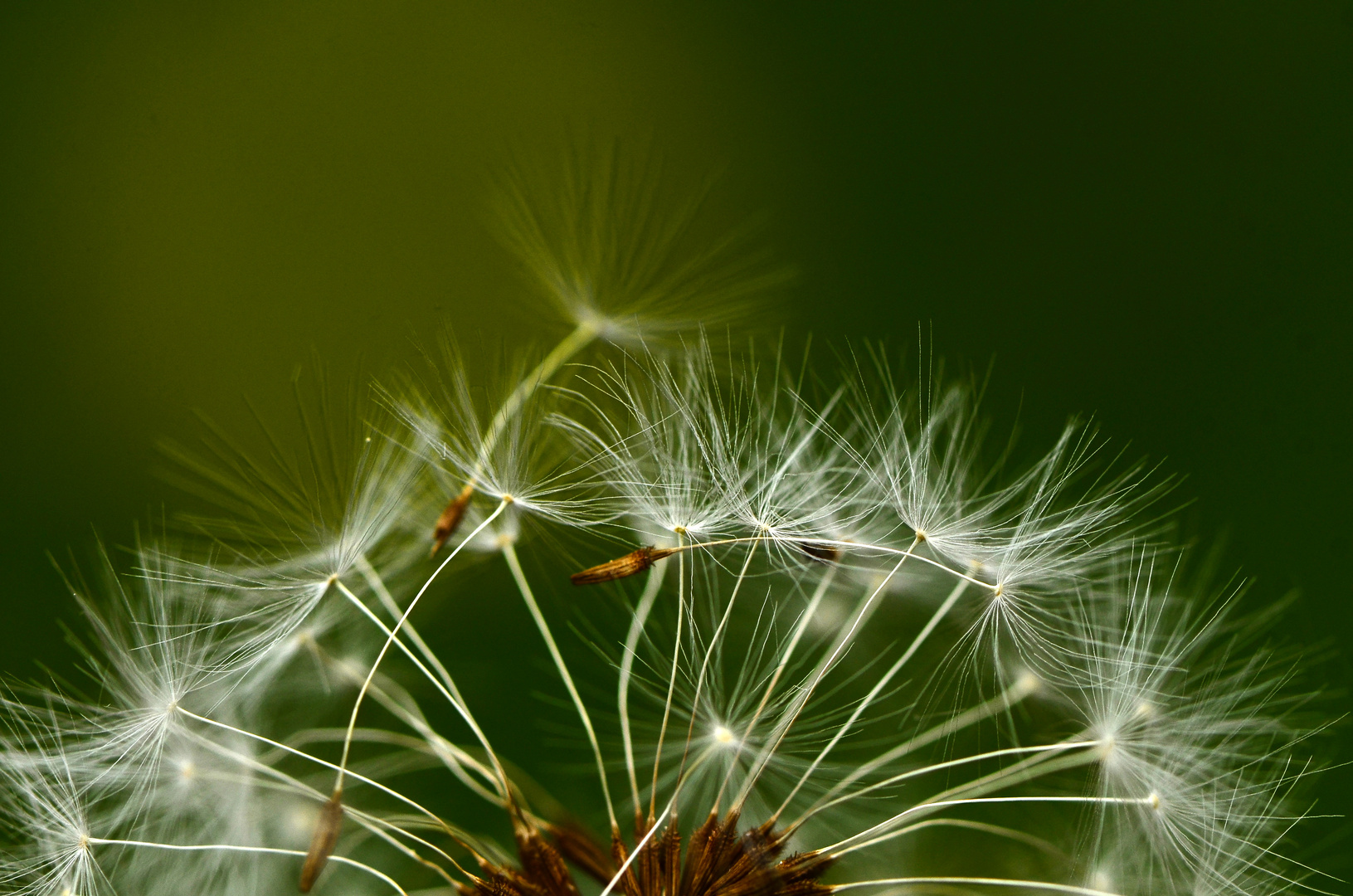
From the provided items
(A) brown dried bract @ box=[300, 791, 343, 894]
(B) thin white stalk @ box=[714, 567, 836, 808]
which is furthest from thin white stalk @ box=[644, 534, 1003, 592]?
(A) brown dried bract @ box=[300, 791, 343, 894]

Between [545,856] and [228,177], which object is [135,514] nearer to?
[228,177]

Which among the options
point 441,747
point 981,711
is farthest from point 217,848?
point 981,711

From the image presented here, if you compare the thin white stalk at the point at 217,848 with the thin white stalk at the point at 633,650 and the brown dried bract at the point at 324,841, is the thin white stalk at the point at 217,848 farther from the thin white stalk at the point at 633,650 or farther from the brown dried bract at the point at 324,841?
the thin white stalk at the point at 633,650

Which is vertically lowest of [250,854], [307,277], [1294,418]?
[250,854]

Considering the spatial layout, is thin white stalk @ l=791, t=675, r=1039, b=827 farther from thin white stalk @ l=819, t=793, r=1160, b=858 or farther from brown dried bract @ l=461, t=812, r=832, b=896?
brown dried bract @ l=461, t=812, r=832, b=896

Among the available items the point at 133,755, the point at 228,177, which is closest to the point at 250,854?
the point at 133,755

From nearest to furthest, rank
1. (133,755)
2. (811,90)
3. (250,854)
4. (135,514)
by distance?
(133,755)
(250,854)
(135,514)
(811,90)

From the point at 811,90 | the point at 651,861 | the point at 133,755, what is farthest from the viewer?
the point at 811,90
